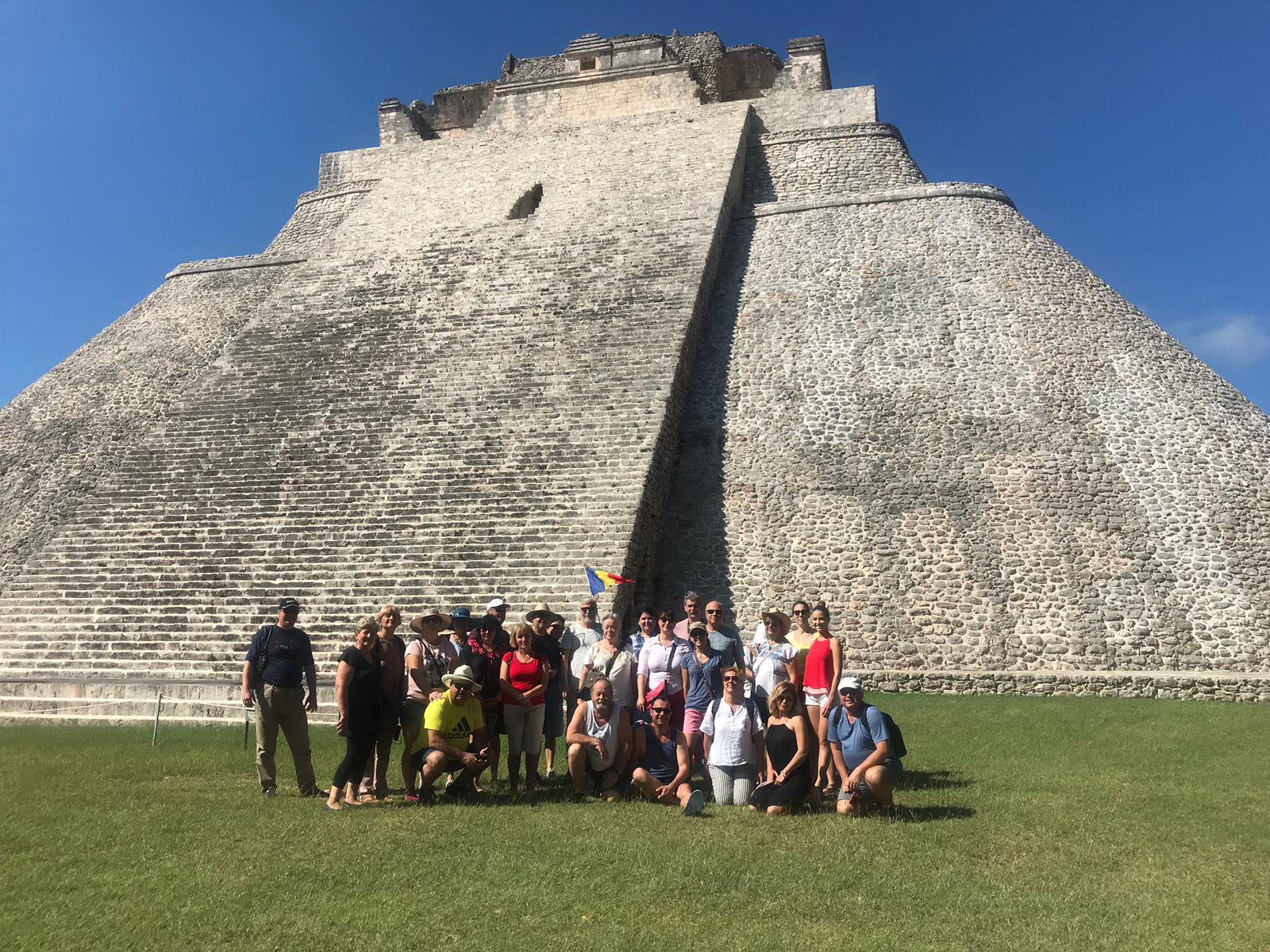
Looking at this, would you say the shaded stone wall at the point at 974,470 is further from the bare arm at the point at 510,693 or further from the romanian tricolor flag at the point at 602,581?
the bare arm at the point at 510,693

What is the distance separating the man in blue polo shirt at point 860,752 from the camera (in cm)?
496

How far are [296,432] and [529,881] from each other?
10.3 m

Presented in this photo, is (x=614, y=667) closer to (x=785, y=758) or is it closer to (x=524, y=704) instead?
(x=524, y=704)

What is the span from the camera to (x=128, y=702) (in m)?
8.99

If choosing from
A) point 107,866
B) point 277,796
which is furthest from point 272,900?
point 277,796

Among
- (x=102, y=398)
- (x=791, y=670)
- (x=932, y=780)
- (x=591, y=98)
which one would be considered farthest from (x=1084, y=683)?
(x=591, y=98)

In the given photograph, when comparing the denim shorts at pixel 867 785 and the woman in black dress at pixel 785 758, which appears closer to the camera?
the denim shorts at pixel 867 785

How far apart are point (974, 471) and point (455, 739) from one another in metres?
8.22

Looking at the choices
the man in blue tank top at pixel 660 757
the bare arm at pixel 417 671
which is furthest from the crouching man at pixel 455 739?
the man in blue tank top at pixel 660 757

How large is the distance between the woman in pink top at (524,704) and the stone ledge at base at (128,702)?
3.48 meters

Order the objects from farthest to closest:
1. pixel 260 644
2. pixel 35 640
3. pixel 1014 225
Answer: pixel 1014 225 → pixel 35 640 → pixel 260 644

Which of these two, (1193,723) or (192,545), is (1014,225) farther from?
(192,545)

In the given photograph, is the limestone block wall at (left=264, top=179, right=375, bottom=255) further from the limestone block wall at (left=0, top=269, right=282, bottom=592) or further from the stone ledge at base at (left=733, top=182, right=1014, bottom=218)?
the stone ledge at base at (left=733, top=182, right=1014, bottom=218)

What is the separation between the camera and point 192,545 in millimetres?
11453
